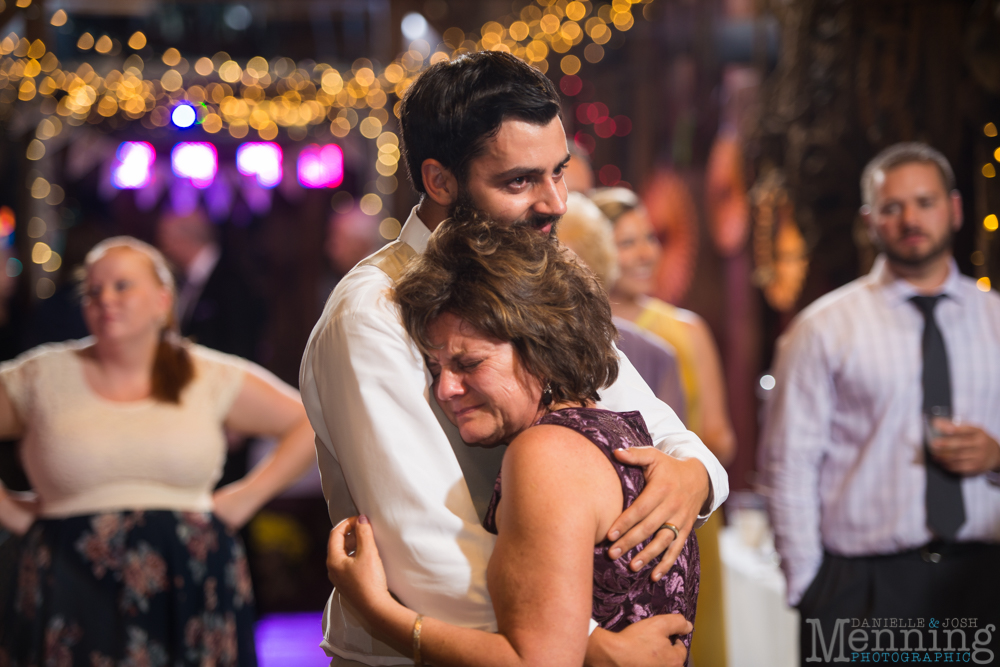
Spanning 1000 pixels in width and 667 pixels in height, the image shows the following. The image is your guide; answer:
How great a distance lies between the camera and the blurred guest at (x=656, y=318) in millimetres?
3191

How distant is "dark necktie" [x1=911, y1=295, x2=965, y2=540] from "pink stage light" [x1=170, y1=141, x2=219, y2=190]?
20.6ft

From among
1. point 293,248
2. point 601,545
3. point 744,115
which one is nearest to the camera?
point 601,545

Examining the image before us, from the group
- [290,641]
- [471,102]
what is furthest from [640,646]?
[290,641]

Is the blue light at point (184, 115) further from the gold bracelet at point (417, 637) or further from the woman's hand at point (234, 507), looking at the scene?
the gold bracelet at point (417, 637)

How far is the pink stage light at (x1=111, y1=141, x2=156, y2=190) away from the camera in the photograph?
7.42m

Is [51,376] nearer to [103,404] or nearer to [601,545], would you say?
[103,404]

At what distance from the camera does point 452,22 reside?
588cm

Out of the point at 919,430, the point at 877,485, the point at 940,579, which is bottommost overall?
the point at 940,579

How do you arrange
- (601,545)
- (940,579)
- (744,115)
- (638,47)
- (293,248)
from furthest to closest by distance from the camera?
1. (293,248)
2. (638,47)
3. (744,115)
4. (940,579)
5. (601,545)

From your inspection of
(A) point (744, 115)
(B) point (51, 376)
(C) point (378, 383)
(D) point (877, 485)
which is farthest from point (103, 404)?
(A) point (744, 115)

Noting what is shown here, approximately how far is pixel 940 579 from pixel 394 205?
4195mm

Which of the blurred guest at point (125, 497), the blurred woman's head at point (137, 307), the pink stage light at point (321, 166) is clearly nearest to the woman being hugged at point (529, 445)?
the blurred guest at point (125, 497)

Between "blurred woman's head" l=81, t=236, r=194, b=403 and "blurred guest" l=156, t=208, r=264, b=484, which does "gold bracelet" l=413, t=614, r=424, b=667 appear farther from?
"blurred guest" l=156, t=208, r=264, b=484

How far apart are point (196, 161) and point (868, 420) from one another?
6.37 meters
